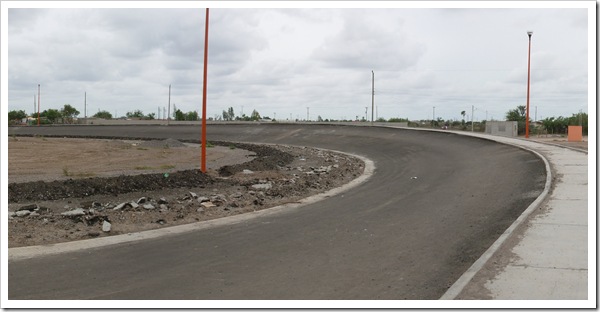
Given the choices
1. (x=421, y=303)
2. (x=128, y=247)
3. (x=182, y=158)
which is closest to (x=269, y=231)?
(x=128, y=247)

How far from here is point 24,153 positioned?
3153cm

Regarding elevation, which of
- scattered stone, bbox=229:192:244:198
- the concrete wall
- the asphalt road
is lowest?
the asphalt road

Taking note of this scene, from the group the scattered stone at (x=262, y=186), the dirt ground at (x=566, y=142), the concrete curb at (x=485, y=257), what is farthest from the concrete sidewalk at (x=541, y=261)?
the dirt ground at (x=566, y=142)

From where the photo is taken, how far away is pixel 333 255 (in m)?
9.45

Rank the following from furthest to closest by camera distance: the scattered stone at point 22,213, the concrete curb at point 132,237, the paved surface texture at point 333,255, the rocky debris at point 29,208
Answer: the rocky debris at point 29,208 → the scattered stone at point 22,213 → the concrete curb at point 132,237 → the paved surface texture at point 333,255

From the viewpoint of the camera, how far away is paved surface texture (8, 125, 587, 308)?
7465 mm

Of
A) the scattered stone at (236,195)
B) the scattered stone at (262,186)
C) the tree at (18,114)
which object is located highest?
the tree at (18,114)

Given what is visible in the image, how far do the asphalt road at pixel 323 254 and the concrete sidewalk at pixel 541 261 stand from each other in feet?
1.64

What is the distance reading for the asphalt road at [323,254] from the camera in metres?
7.53

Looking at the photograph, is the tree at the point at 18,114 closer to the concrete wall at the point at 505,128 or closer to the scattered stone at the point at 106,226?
the concrete wall at the point at 505,128

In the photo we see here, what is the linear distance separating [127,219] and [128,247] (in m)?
2.68

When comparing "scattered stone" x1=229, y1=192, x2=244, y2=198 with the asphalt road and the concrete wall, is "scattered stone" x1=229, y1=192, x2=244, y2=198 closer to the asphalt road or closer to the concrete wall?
the asphalt road

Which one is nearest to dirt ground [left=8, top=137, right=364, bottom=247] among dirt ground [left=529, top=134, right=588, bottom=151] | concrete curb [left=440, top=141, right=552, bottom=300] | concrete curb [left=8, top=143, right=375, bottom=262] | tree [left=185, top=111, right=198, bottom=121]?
concrete curb [left=8, top=143, right=375, bottom=262]

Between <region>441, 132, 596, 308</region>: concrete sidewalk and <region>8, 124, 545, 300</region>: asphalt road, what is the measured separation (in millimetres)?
499
